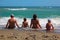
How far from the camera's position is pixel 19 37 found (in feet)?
23.8

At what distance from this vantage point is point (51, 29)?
32.8 ft

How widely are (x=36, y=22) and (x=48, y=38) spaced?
10.5 feet

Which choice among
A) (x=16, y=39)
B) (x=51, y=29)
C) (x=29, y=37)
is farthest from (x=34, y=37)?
(x=51, y=29)

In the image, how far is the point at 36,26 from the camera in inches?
407

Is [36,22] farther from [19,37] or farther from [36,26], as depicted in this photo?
[19,37]

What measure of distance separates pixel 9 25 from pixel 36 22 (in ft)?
3.99

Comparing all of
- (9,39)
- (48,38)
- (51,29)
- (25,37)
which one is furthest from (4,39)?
(51,29)

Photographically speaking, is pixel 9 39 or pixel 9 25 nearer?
pixel 9 39

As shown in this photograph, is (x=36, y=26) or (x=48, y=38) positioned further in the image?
(x=36, y=26)

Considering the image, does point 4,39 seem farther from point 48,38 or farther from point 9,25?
point 9,25

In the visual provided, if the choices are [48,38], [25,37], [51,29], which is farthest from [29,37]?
[51,29]

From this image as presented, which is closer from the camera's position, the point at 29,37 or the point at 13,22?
the point at 29,37

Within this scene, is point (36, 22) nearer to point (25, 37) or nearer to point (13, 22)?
point (13, 22)

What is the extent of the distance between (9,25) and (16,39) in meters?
3.62
